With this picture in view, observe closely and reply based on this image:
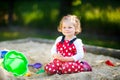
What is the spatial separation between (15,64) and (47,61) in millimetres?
685

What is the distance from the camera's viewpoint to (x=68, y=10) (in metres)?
9.04

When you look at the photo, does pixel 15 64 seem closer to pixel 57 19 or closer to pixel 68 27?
pixel 68 27

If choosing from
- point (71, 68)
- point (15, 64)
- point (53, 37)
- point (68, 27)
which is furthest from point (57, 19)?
point (71, 68)

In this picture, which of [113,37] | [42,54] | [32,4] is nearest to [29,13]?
[32,4]

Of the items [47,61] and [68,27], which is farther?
[47,61]

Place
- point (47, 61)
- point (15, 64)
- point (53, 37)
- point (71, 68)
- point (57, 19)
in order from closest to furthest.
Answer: point (71, 68), point (15, 64), point (47, 61), point (53, 37), point (57, 19)

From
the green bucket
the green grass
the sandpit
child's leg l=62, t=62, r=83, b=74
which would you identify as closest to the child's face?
child's leg l=62, t=62, r=83, b=74

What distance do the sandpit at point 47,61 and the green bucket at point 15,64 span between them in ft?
0.42

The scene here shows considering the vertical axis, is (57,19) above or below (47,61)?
above

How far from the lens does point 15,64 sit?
4.48 meters

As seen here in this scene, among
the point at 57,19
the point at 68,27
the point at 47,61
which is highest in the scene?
the point at 68,27

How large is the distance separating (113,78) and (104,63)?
0.91 metres

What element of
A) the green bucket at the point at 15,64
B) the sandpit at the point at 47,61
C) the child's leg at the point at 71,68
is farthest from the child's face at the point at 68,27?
the green bucket at the point at 15,64

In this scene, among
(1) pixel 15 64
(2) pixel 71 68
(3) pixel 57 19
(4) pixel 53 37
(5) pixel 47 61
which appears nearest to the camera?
(2) pixel 71 68
